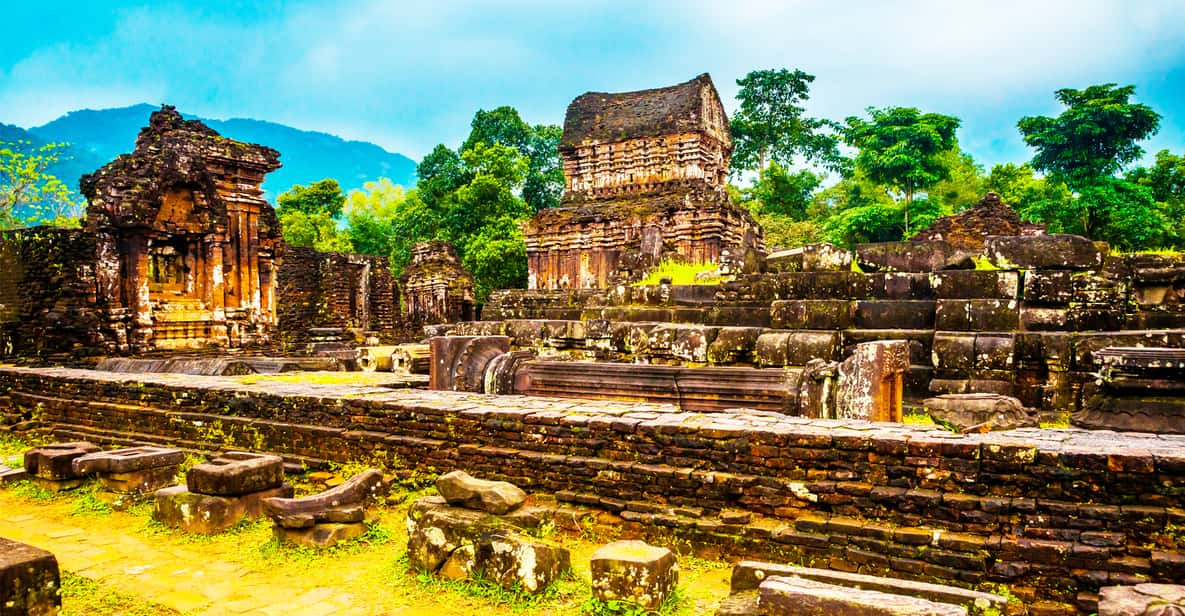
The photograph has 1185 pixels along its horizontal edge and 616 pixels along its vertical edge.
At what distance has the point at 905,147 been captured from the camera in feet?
90.2

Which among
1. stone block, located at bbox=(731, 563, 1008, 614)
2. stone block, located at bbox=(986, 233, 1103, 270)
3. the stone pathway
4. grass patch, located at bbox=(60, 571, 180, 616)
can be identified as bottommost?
the stone pathway

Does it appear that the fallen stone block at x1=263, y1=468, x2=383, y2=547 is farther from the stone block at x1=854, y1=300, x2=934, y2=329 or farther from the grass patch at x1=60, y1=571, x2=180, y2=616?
the stone block at x1=854, y1=300, x2=934, y2=329

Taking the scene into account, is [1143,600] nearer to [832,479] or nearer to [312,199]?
[832,479]

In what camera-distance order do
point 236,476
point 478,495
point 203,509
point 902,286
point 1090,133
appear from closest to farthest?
1. point 478,495
2. point 203,509
3. point 236,476
4. point 902,286
5. point 1090,133

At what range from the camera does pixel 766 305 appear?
8.77 metres

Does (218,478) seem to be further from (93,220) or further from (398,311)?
(398,311)

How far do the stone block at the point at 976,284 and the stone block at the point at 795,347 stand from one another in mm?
1289

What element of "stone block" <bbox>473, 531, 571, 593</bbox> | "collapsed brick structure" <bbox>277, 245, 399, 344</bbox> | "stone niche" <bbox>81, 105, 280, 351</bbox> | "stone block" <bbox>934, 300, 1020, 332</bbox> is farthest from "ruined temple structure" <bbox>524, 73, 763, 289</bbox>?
"stone block" <bbox>473, 531, 571, 593</bbox>

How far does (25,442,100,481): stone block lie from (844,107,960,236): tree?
87.3 feet

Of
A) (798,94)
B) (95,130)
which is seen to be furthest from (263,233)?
(95,130)

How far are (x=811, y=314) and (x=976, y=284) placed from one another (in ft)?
5.56

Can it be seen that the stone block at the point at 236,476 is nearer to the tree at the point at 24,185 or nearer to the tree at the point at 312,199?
the tree at the point at 24,185

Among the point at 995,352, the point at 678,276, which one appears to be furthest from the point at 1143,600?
the point at 678,276

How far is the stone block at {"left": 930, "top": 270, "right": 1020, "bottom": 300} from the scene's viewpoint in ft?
23.6
